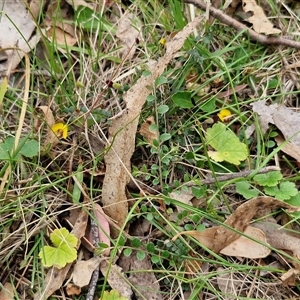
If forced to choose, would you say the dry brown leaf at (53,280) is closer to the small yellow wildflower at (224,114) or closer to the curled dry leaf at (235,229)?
the curled dry leaf at (235,229)

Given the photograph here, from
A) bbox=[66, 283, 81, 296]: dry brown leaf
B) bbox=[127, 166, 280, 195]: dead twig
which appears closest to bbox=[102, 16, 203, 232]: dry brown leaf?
bbox=[127, 166, 280, 195]: dead twig

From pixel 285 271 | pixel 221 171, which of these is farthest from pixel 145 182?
pixel 285 271

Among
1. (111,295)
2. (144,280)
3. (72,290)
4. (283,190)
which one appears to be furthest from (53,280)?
(283,190)

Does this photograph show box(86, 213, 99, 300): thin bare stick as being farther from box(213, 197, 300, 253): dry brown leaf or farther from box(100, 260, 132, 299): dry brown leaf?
box(213, 197, 300, 253): dry brown leaf

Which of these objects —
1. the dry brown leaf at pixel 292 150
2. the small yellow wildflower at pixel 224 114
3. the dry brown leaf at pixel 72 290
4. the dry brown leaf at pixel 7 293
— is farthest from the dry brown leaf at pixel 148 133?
the dry brown leaf at pixel 7 293

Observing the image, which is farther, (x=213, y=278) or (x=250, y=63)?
(x=250, y=63)

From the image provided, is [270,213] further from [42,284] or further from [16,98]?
[16,98]

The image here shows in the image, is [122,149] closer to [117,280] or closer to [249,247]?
[117,280]
